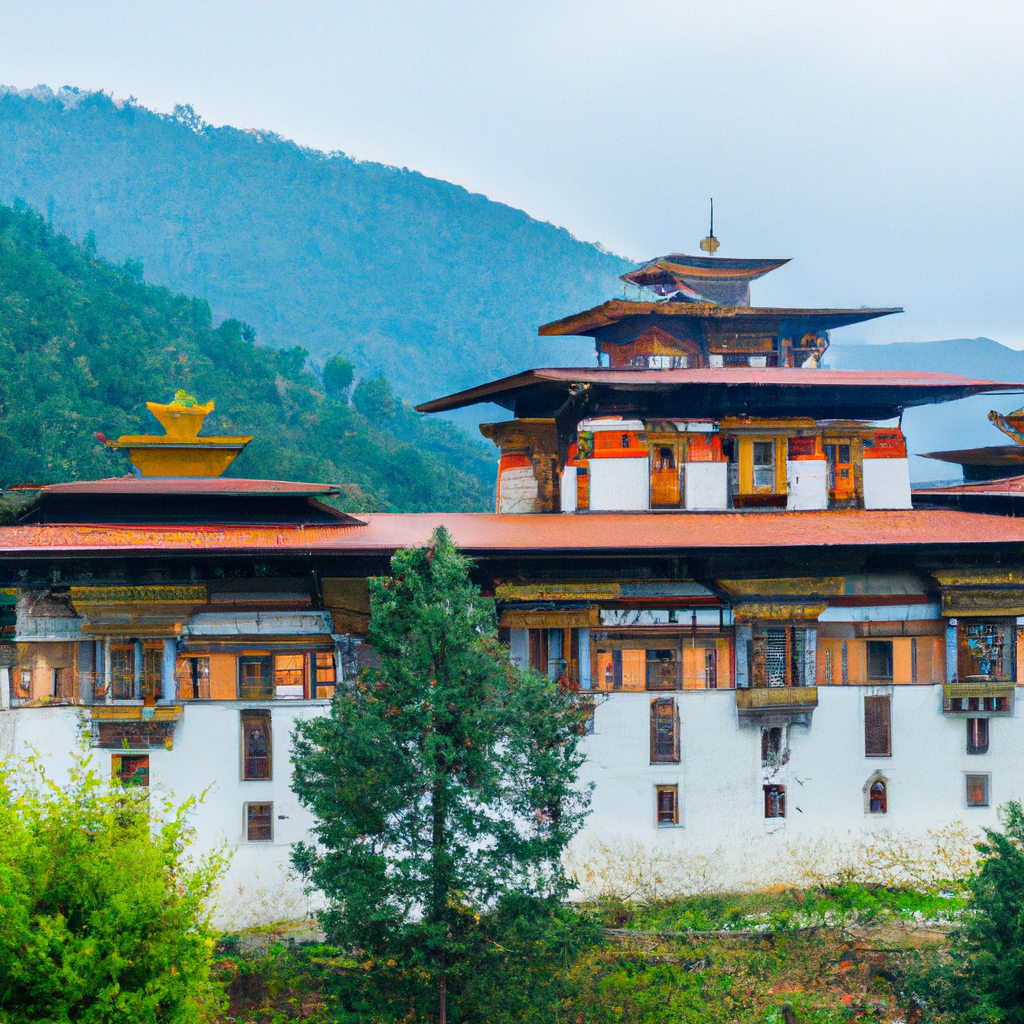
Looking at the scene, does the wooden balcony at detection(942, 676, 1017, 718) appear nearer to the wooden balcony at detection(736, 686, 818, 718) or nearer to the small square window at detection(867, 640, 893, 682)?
the small square window at detection(867, 640, 893, 682)

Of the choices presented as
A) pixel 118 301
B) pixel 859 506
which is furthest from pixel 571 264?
pixel 859 506

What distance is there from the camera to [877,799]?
2053 cm

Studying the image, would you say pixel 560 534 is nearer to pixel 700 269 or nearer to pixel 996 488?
pixel 996 488

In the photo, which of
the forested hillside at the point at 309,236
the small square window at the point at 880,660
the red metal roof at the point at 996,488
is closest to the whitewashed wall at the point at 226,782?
the small square window at the point at 880,660

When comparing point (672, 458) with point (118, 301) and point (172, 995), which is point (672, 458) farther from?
point (118, 301)

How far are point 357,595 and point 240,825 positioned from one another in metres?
4.04

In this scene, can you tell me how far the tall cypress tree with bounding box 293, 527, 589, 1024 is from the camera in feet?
47.9

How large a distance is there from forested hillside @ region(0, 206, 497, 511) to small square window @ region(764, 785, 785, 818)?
4004cm

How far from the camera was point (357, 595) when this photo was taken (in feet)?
63.8

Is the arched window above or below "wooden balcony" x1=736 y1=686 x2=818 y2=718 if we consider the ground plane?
below

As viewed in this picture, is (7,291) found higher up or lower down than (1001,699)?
higher up

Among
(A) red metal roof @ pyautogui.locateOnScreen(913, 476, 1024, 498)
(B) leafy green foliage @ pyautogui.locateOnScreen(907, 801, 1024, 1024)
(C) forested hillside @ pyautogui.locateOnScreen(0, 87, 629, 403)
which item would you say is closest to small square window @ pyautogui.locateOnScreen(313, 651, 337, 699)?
(B) leafy green foliage @ pyautogui.locateOnScreen(907, 801, 1024, 1024)

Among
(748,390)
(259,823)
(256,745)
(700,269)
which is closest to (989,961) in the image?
(259,823)

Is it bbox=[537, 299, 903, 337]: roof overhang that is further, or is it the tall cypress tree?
bbox=[537, 299, 903, 337]: roof overhang
